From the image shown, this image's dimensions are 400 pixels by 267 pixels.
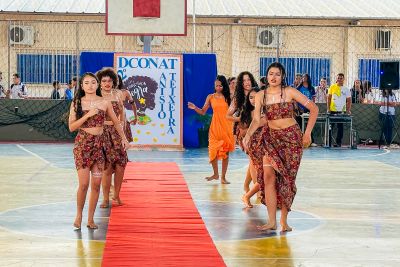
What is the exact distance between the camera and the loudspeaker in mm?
22219

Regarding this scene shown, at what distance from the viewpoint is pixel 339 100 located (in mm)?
22016

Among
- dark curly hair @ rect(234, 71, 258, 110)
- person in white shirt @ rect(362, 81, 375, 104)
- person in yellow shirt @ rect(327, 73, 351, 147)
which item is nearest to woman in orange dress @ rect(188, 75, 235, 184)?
dark curly hair @ rect(234, 71, 258, 110)

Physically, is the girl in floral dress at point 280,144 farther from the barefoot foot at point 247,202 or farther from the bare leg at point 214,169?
the bare leg at point 214,169

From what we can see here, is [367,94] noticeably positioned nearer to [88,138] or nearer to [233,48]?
[233,48]

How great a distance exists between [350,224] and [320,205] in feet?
5.35

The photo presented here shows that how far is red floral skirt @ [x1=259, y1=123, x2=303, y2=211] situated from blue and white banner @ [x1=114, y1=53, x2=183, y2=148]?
1159 cm

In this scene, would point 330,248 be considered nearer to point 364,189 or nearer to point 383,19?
point 364,189

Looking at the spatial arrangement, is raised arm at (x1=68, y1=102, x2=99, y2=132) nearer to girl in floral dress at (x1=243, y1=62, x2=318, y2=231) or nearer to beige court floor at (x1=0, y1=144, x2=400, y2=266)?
beige court floor at (x1=0, y1=144, x2=400, y2=266)

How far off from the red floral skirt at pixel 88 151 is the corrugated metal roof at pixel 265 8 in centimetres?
1772

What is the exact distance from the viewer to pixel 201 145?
21703 millimetres

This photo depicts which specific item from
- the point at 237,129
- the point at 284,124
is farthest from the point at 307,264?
the point at 237,129

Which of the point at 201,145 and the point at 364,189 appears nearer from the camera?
the point at 364,189

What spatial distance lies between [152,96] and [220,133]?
272 inches

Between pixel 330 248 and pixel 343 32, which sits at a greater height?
pixel 343 32
